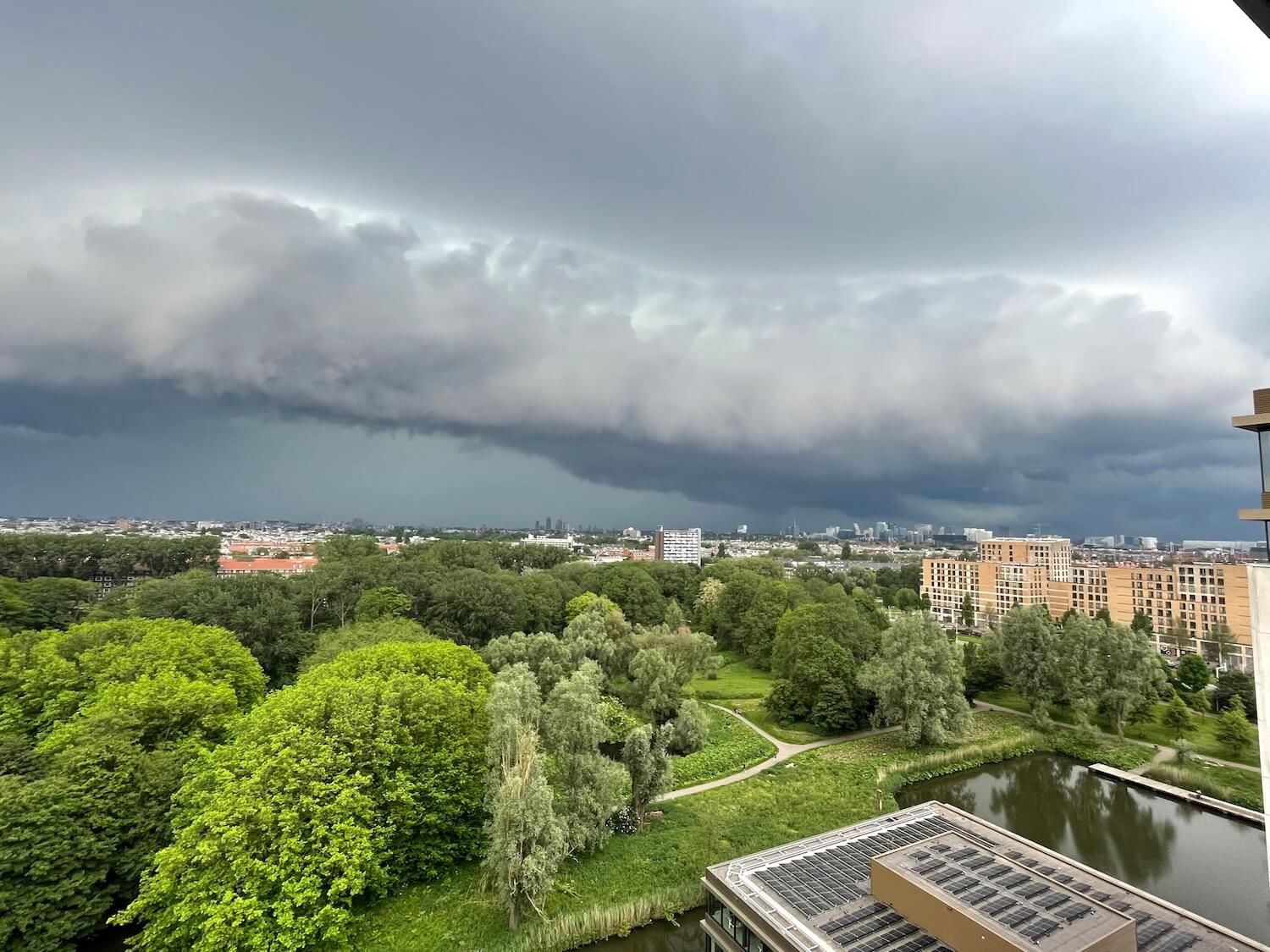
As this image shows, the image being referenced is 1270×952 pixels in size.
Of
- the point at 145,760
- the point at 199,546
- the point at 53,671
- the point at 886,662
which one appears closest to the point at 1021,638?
the point at 886,662

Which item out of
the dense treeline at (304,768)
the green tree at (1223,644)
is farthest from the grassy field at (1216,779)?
the green tree at (1223,644)

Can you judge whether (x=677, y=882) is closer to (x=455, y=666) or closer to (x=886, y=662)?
(x=455, y=666)

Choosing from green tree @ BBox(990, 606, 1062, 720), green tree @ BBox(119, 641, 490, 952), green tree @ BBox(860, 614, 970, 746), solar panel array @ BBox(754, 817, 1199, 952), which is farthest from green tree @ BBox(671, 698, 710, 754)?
green tree @ BBox(990, 606, 1062, 720)

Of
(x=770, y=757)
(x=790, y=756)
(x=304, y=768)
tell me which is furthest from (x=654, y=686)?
(x=304, y=768)

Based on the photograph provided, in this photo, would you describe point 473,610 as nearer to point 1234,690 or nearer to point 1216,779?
point 1216,779

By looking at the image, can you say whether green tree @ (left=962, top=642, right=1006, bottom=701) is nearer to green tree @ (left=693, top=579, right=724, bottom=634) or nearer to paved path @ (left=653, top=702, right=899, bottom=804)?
paved path @ (left=653, top=702, right=899, bottom=804)

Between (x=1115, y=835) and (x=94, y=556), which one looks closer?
(x=1115, y=835)

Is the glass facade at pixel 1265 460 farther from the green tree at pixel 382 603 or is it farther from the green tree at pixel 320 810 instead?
the green tree at pixel 382 603
